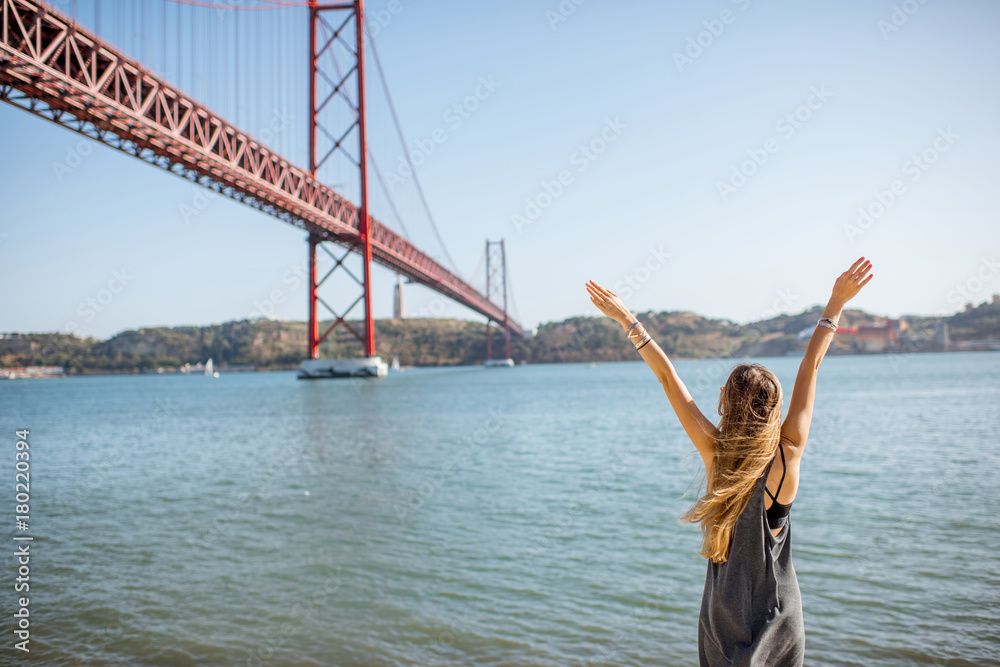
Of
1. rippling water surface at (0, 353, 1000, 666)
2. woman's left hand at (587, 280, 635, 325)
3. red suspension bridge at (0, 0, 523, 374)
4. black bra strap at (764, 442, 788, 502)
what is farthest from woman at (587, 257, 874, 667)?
red suspension bridge at (0, 0, 523, 374)

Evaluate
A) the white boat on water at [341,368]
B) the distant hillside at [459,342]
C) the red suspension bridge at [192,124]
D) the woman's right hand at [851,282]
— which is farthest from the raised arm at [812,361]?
the distant hillside at [459,342]

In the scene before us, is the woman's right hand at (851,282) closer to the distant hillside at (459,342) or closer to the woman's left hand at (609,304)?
the woman's left hand at (609,304)

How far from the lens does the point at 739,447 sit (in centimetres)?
142

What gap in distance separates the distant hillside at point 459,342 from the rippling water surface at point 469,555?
6480 cm

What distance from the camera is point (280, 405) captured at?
25719mm

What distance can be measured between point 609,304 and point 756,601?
0.75 m

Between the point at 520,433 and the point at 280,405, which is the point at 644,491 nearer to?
the point at 520,433

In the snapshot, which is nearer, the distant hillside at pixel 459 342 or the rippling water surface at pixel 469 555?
the rippling water surface at pixel 469 555

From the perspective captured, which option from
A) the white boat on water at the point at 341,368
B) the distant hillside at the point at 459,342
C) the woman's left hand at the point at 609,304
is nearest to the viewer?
the woman's left hand at the point at 609,304

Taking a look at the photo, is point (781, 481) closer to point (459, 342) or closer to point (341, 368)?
point (341, 368)

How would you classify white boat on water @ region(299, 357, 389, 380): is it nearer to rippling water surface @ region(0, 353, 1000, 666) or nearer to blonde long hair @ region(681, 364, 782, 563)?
rippling water surface @ region(0, 353, 1000, 666)

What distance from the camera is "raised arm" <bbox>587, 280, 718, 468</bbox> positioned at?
150 cm

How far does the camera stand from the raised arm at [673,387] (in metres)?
1.50

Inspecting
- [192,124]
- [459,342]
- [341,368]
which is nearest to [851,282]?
[192,124]
